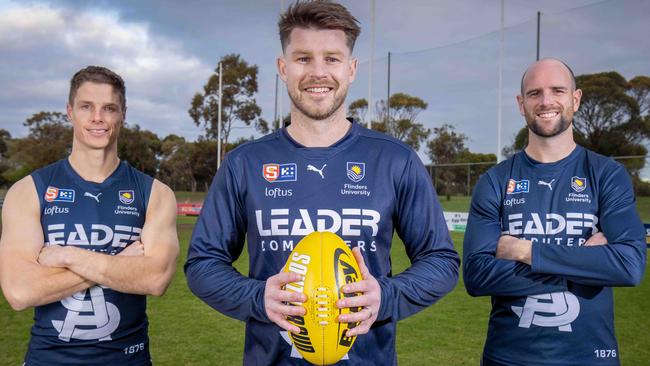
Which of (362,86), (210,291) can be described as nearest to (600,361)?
(210,291)

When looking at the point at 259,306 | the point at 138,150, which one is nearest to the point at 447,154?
the point at 138,150

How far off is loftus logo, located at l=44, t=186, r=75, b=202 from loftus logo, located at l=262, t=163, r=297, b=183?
1.43m

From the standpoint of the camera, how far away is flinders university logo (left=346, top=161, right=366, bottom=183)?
2486 mm

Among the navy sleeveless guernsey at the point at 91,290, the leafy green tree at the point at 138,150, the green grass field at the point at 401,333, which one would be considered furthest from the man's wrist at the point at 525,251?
the leafy green tree at the point at 138,150

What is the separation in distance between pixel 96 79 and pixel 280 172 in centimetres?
151

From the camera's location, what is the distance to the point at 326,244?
2.01 m

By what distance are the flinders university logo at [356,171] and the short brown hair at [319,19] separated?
0.53 meters

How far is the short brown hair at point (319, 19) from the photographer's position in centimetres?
241

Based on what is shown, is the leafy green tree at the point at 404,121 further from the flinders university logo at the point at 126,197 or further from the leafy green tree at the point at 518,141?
the flinders university logo at the point at 126,197

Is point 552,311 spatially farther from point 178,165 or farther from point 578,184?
point 178,165

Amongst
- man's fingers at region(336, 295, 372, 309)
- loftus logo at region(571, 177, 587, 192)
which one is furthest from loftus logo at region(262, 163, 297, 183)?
loftus logo at region(571, 177, 587, 192)

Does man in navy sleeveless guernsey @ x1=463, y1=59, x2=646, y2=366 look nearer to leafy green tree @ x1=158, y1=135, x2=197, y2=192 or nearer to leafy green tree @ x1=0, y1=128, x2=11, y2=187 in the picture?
leafy green tree @ x1=158, y1=135, x2=197, y2=192

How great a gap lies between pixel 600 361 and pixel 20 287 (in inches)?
128

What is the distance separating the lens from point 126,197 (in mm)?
3322
